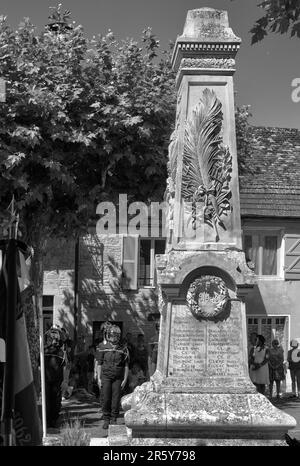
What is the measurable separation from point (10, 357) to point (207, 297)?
3.44 meters

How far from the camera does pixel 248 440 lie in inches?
332

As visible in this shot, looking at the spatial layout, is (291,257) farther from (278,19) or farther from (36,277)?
(278,19)

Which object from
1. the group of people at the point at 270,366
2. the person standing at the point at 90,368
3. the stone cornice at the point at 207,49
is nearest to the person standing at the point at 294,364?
the group of people at the point at 270,366

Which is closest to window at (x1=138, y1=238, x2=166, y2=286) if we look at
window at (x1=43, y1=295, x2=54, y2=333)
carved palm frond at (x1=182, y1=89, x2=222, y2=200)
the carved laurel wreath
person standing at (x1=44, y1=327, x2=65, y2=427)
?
window at (x1=43, y1=295, x2=54, y2=333)

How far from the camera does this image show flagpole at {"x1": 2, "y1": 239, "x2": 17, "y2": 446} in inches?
230

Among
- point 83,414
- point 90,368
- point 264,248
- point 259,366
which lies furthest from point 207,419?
point 264,248

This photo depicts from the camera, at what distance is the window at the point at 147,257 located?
2434 cm

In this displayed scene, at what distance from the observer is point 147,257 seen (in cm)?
2441

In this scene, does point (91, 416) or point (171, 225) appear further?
point (91, 416)

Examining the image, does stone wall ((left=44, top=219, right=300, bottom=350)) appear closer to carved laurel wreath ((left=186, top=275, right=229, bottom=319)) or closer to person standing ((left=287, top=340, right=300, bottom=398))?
person standing ((left=287, top=340, right=300, bottom=398))

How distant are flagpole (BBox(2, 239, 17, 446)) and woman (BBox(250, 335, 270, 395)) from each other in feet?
40.2

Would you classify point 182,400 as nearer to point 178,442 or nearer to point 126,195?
point 178,442

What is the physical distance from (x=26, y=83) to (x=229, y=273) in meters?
7.29
